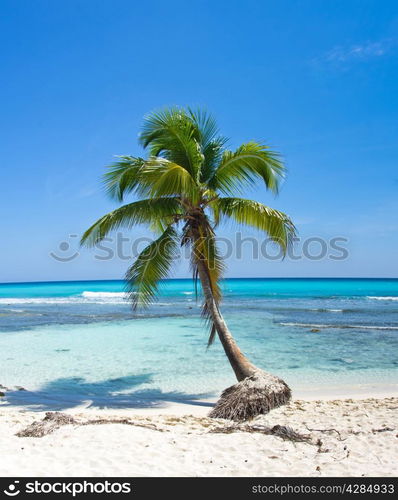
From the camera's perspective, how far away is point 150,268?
9.43 meters

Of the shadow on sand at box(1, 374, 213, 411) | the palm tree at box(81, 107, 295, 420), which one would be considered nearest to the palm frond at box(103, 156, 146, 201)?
the palm tree at box(81, 107, 295, 420)

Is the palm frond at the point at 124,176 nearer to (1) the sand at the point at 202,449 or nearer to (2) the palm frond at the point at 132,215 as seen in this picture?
(2) the palm frond at the point at 132,215

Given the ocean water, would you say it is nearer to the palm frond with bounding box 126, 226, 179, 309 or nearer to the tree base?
the palm frond with bounding box 126, 226, 179, 309

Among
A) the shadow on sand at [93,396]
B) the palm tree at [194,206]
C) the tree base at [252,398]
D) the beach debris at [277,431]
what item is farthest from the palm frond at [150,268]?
the beach debris at [277,431]

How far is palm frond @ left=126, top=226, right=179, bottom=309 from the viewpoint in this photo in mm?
9344

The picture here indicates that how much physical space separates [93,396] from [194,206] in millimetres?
5205

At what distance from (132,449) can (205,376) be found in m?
6.64

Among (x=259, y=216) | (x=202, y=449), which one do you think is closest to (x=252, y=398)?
(x=202, y=449)

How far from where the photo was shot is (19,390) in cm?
998

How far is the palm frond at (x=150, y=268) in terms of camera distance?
9344 mm

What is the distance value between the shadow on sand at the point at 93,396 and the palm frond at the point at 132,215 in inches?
144

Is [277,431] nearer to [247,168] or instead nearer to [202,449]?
[202,449]

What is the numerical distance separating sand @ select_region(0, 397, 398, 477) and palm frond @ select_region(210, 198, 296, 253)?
405 cm
